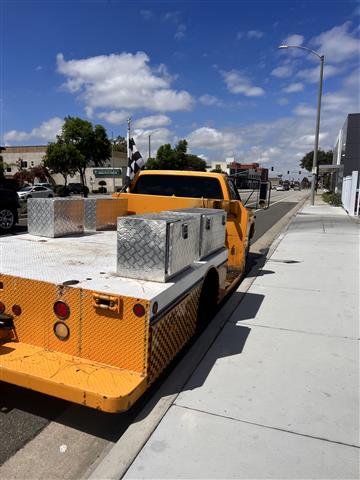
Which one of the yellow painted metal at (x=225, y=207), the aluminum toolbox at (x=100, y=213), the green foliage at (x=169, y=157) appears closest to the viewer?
the aluminum toolbox at (x=100, y=213)

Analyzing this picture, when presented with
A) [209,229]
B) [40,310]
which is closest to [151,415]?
[40,310]

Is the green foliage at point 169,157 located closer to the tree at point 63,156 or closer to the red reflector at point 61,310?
the tree at point 63,156

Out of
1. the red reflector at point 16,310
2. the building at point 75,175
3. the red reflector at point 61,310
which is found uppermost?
the building at point 75,175

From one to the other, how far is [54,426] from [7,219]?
1074 cm

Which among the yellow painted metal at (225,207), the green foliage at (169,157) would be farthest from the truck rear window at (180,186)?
the green foliage at (169,157)

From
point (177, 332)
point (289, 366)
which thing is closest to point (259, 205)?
point (289, 366)

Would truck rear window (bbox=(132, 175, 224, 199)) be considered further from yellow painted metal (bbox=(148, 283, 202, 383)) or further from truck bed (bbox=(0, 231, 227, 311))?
yellow painted metal (bbox=(148, 283, 202, 383))

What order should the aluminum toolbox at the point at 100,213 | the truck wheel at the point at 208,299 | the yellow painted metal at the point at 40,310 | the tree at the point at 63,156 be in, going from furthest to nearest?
the tree at the point at 63,156, the aluminum toolbox at the point at 100,213, the truck wheel at the point at 208,299, the yellow painted metal at the point at 40,310

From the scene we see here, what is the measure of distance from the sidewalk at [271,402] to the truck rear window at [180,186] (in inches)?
77.3

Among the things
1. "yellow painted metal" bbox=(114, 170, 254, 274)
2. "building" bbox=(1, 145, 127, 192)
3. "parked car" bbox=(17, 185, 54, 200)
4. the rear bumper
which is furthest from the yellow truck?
"building" bbox=(1, 145, 127, 192)

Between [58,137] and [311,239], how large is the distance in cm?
4175

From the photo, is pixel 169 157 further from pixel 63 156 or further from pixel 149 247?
pixel 149 247

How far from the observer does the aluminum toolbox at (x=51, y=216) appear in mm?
4980

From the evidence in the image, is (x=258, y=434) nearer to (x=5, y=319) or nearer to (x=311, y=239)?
(x=5, y=319)
